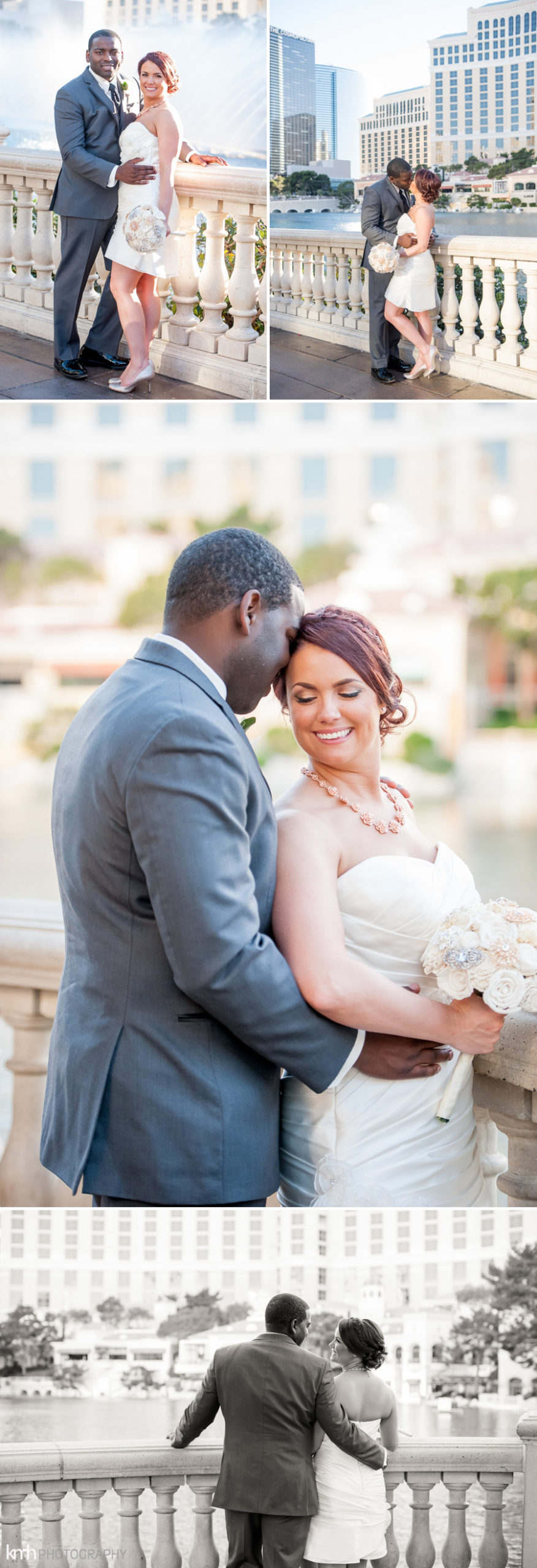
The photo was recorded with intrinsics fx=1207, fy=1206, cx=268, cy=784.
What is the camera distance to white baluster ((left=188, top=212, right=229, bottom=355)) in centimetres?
317

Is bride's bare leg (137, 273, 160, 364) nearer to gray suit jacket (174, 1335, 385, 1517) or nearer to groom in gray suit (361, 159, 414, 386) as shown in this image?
groom in gray suit (361, 159, 414, 386)

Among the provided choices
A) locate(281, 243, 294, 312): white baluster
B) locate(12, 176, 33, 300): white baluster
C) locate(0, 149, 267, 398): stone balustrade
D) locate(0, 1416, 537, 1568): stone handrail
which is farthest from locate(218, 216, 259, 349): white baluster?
locate(0, 1416, 537, 1568): stone handrail

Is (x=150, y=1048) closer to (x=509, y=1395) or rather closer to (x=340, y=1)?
(x=509, y=1395)

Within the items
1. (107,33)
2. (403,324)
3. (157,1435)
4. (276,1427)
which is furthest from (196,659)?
(403,324)

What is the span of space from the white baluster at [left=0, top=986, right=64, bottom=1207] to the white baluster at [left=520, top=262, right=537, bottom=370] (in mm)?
2245

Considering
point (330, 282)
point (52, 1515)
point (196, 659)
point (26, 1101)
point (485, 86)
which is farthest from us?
point (330, 282)

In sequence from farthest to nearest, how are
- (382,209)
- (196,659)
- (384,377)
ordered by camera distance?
(384,377), (382,209), (196,659)

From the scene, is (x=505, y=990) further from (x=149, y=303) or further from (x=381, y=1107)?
→ (x=149, y=303)

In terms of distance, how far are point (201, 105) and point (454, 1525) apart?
294 centimetres

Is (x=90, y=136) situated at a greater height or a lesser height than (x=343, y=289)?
greater

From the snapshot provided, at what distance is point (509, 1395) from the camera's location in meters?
1.84

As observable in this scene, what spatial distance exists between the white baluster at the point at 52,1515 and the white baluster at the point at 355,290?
2.80 m

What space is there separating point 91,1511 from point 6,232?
10.0ft

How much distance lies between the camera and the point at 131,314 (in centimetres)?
307
